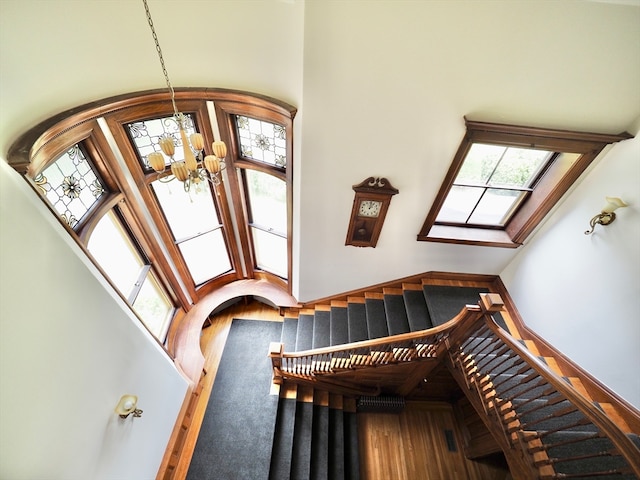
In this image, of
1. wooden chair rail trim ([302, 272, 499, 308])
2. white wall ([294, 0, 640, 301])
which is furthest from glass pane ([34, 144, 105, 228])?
wooden chair rail trim ([302, 272, 499, 308])

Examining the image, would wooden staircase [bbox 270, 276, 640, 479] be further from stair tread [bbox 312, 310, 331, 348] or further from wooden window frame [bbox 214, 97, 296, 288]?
wooden window frame [bbox 214, 97, 296, 288]

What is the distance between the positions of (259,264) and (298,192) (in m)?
2.17

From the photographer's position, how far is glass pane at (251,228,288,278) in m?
4.04

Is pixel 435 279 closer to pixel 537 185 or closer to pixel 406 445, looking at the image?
pixel 537 185

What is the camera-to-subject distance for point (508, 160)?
2.66 metres

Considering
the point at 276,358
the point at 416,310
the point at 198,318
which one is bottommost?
the point at 276,358

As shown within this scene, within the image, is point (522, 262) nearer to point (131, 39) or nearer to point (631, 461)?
point (631, 461)

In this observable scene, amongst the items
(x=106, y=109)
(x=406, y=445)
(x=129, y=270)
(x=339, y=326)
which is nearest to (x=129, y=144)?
(x=106, y=109)

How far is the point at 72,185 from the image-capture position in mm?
2188

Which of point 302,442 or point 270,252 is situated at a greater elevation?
point 270,252

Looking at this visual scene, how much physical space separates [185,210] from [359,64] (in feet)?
8.89

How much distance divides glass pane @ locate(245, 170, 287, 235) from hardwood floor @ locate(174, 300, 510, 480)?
2104 mm

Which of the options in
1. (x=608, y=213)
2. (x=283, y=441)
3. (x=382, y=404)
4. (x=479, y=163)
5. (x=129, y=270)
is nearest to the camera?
(x=608, y=213)

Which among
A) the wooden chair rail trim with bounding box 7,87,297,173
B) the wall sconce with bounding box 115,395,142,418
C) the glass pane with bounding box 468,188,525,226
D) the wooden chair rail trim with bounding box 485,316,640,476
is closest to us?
the wooden chair rail trim with bounding box 485,316,640,476
